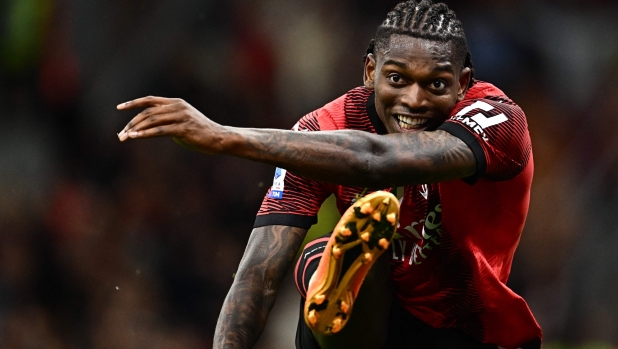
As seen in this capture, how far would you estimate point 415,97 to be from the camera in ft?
9.11

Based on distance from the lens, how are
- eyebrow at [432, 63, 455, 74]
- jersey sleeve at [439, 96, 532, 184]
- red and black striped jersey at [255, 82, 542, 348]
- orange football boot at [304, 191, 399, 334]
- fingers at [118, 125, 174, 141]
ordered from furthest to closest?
red and black striped jersey at [255, 82, 542, 348]
eyebrow at [432, 63, 455, 74]
jersey sleeve at [439, 96, 532, 184]
orange football boot at [304, 191, 399, 334]
fingers at [118, 125, 174, 141]

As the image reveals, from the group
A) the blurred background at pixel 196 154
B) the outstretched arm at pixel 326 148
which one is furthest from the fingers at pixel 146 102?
the blurred background at pixel 196 154

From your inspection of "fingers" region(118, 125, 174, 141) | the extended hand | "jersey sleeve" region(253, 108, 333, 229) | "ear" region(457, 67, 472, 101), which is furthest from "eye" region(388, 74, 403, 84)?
"fingers" region(118, 125, 174, 141)

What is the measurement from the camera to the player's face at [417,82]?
109 inches

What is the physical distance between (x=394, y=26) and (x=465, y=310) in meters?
0.98

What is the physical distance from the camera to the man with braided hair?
2410 millimetres

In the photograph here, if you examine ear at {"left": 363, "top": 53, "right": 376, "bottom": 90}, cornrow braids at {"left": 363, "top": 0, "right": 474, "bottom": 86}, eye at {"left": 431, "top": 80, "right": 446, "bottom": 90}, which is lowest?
ear at {"left": 363, "top": 53, "right": 376, "bottom": 90}

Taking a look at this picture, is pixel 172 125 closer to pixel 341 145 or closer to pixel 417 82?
pixel 341 145

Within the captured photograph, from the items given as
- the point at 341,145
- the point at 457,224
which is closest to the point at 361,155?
the point at 341,145

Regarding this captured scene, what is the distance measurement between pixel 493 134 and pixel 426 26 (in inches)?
17.1

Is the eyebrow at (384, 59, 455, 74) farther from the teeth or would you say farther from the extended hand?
the extended hand

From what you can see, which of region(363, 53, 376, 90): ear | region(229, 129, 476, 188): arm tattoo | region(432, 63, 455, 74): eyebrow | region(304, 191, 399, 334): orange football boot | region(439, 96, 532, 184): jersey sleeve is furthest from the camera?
region(363, 53, 376, 90): ear

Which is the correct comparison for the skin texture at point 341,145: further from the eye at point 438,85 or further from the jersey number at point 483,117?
the jersey number at point 483,117

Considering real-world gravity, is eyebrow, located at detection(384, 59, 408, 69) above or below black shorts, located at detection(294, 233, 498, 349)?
above
